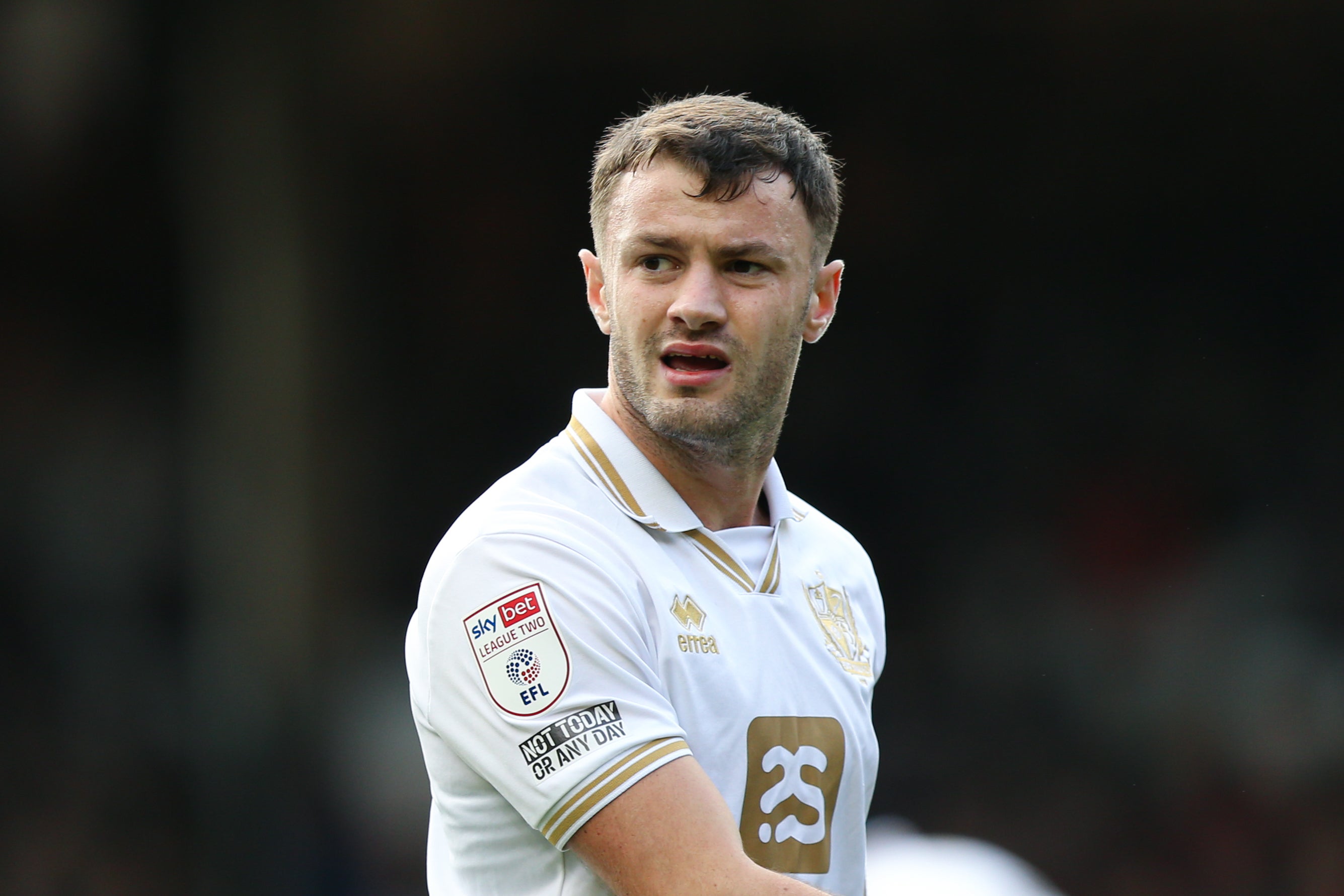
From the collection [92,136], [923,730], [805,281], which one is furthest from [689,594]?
[92,136]

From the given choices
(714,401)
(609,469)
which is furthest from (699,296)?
(609,469)

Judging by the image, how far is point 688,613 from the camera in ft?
6.19

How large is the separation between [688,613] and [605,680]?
0.22m

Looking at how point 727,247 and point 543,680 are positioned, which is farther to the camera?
point 727,247

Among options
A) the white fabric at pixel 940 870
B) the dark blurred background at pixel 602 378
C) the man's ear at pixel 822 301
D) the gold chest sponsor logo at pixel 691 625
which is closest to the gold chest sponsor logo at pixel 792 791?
A: the gold chest sponsor logo at pixel 691 625

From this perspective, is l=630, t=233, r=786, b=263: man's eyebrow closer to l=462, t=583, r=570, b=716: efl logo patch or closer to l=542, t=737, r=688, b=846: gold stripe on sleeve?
l=462, t=583, r=570, b=716: efl logo patch

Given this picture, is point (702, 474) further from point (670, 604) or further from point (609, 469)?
point (670, 604)

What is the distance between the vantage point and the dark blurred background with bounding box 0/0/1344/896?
5945mm

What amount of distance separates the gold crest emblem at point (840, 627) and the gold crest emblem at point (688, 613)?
0.90 feet

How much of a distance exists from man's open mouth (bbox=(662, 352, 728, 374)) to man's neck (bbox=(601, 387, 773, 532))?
101mm

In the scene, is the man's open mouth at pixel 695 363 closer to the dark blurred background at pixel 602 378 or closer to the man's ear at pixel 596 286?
the man's ear at pixel 596 286

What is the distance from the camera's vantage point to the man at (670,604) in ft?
5.44

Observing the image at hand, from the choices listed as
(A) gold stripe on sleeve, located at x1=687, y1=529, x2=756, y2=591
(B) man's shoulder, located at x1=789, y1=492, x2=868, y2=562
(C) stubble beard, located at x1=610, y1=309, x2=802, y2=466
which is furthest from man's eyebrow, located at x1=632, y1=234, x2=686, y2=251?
(B) man's shoulder, located at x1=789, y1=492, x2=868, y2=562

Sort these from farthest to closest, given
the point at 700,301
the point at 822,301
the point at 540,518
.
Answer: the point at 822,301
the point at 700,301
the point at 540,518
